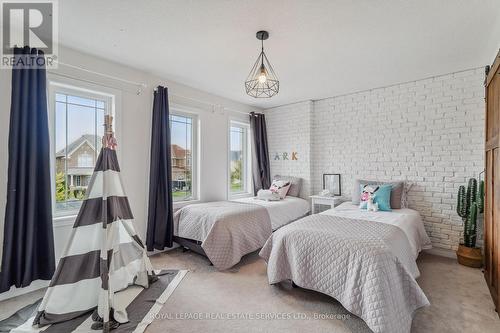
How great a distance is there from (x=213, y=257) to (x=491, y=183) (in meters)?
2.88

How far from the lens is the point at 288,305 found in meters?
2.12

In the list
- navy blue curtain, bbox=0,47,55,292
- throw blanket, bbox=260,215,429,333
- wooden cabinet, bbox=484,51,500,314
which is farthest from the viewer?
navy blue curtain, bbox=0,47,55,292

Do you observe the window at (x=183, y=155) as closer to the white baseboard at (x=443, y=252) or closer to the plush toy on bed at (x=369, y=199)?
the plush toy on bed at (x=369, y=199)

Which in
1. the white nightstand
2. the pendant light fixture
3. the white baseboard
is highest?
the pendant light fixture

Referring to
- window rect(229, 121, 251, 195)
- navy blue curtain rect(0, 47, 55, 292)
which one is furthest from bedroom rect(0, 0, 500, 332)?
window rect(229, 121, 251, 195)

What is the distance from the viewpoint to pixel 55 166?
2568 millimetres

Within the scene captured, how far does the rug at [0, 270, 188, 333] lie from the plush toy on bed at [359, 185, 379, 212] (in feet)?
8.30

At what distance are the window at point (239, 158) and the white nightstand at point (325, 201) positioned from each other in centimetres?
139

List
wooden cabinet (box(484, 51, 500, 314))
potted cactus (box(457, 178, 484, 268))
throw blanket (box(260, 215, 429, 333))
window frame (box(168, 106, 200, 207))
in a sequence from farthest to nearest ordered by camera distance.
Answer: window frame (box(168, 106, 200, 207)), potted cactus (box(457, 178, 484, 268)), wooden cabinet (box(484, 51, 500, 314)), throw blanket (box(260, 215, 429, 333))

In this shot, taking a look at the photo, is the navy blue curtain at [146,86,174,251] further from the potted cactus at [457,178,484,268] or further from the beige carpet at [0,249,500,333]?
the potted cactus at [457,178,484,268]

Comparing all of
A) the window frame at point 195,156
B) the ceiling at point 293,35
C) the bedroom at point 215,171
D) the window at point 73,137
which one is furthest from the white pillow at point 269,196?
the window at point 73,137

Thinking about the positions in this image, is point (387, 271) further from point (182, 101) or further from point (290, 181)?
point (182, 101)

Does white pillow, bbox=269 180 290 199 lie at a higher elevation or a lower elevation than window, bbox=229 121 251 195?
lower

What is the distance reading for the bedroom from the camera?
1.89 meters
